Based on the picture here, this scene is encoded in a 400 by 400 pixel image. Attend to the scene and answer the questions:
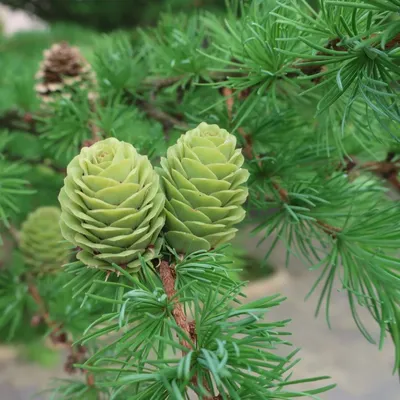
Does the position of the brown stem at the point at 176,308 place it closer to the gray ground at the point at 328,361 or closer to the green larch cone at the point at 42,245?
the green larch cone at the point at 42,245

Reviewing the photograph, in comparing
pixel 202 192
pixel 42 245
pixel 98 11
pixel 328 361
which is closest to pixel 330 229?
pixel 202 192

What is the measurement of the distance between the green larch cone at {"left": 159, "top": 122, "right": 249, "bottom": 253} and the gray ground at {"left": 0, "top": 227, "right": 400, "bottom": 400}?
0.44 metres

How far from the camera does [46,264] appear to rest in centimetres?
29

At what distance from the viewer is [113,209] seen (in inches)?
5.6

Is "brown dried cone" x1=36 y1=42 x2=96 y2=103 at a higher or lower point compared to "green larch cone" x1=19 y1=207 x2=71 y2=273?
higher

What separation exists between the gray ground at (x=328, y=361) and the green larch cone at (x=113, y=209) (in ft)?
1.49

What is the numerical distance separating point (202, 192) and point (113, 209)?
0.09 feet

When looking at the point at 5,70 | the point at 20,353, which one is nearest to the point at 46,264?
the point at 5,70

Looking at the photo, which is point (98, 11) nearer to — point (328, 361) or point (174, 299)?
point (328, 361)

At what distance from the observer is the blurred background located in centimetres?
65

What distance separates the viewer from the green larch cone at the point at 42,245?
0.94 ft

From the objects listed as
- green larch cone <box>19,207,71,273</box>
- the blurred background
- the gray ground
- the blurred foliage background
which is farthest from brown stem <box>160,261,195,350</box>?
the blurred foliage background

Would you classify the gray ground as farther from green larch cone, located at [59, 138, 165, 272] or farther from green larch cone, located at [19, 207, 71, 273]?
green larch cone, located at [59, 138, 165, 272]

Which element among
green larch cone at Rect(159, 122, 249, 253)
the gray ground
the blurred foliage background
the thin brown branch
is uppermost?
the blurred foliage background
